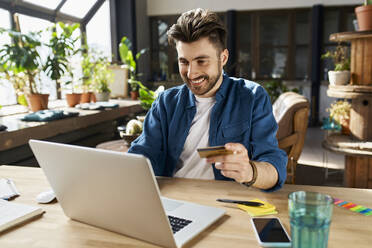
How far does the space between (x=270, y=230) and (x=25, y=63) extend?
2778mm

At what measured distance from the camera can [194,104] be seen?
5.35ft

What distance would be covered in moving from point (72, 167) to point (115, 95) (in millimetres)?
4282

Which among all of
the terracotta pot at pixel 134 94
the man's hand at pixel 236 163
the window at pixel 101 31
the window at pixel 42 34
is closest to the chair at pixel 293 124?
the man's hand at pixel 236 163

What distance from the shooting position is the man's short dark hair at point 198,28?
4.83 ft

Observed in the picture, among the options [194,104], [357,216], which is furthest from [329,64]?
[357,216]

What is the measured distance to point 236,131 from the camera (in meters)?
1.53

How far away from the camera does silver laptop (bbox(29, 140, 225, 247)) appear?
0.76m

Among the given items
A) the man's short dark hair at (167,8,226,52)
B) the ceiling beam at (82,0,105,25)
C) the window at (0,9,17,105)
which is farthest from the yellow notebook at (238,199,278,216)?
the ceiling beam at (82,0,105,25)

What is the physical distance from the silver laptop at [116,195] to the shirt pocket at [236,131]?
1.77 ft

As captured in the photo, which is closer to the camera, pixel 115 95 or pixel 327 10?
pixel 115 95

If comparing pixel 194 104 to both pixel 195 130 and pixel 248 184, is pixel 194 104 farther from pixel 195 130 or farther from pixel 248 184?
pixel 248 184

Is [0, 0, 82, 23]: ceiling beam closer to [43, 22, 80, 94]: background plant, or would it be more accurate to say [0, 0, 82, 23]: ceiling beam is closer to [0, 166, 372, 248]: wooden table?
[43, 22, 80, 94]: background plant

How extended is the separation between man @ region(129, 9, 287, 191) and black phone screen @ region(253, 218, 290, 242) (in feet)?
1.37

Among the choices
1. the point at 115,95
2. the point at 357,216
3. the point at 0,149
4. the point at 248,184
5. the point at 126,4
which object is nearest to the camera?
the point at 357,216
